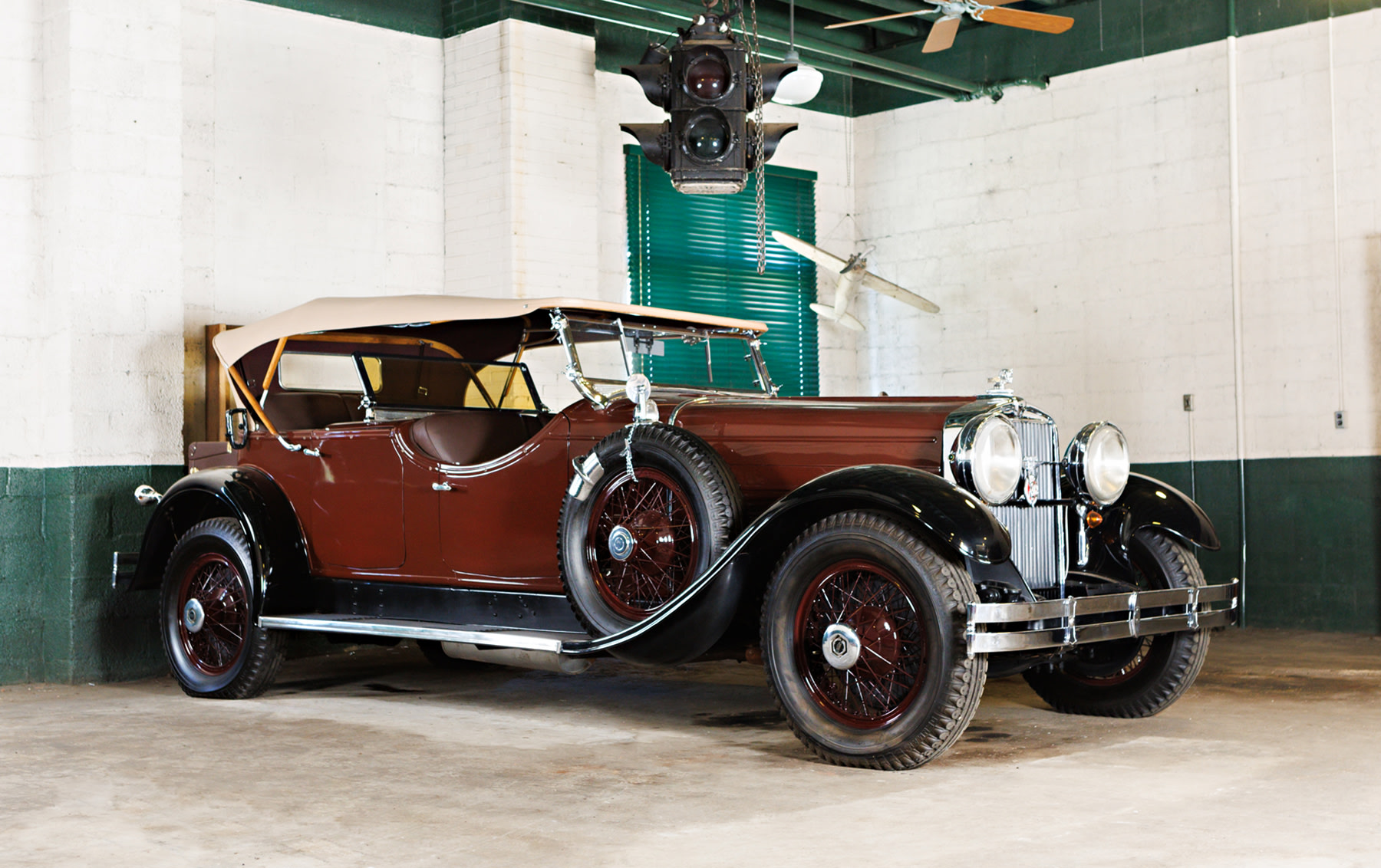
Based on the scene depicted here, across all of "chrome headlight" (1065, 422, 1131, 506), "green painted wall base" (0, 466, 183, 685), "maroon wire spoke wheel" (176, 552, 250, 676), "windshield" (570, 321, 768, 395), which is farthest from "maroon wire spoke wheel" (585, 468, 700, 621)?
"green painted wall base" (0, 466, 183, 685)

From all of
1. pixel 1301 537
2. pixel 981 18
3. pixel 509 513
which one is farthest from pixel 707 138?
pixel 1301 537

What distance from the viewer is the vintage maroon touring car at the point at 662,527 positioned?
4016mm

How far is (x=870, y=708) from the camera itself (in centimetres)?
410

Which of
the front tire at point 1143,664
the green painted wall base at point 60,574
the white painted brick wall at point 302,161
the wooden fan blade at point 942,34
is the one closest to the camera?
the front tire at point 1143,664

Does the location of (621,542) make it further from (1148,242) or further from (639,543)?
(1148,242)

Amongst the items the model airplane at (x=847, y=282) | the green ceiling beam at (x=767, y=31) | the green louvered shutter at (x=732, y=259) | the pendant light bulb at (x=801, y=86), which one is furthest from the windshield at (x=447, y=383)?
the model airplane at (x=847, y=282)

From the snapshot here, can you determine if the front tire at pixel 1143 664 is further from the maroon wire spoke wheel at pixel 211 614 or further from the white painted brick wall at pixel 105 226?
the white painted brick wall at pixel 105 226

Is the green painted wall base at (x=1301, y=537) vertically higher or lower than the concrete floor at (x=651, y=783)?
higher

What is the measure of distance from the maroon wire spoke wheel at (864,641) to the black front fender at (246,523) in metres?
2.45

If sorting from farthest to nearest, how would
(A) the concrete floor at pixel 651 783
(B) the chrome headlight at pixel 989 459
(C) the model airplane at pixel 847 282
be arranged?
(C) the model airplane at pixel 847 282
(B) the chrome headlight at pixel 989 459
(A) the concrete floor at pixel 651 783

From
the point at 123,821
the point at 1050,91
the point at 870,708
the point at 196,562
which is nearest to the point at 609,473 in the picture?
the point at 870,708

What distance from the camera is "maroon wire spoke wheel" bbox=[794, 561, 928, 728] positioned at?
4008mm

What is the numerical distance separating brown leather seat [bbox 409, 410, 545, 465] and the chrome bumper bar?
213cm

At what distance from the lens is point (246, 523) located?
5.63 meters
